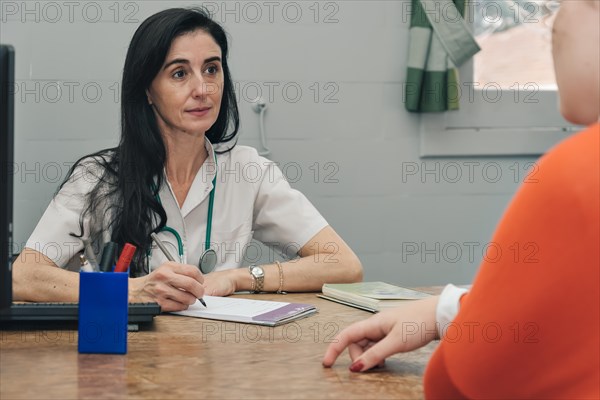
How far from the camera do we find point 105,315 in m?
1.35

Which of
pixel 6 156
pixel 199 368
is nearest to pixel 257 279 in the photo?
pixel 199 368

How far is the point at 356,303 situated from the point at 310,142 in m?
1.37

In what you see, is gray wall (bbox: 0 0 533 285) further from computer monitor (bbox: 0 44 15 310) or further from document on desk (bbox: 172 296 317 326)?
computer monitor (bbox: 0 44 15 310)

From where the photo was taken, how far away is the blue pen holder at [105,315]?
1346 millimetres

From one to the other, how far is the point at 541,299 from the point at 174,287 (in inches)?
41.8

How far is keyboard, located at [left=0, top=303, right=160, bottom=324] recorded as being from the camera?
1508 mm

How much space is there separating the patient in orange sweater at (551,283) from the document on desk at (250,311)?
73 cm

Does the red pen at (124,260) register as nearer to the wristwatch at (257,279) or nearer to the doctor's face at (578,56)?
the wristwatch at (257,279)

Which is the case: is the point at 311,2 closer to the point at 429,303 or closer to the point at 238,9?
the point at 238,9

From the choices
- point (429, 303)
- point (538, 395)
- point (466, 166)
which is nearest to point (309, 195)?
point (466, 166)

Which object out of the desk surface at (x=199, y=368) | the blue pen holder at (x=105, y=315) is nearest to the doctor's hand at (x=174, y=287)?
the desk surface at (x=199, y=368)

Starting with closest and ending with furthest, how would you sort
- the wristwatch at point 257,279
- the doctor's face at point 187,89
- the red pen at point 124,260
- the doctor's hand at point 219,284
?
the red pen at point 124,260 → the doctor's hand at point 219,284 → the wristwatch at point 257,279 → the doctor's face at point 187,89

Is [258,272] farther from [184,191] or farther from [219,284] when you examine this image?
[184,191]

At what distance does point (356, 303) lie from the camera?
6.18ft
